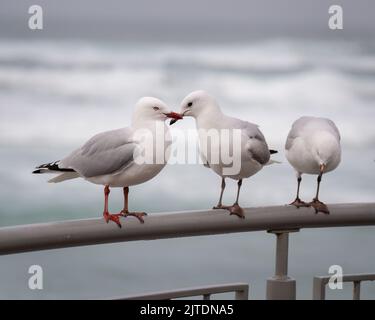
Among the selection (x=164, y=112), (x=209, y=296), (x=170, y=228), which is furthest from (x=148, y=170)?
(x=209, y=296)

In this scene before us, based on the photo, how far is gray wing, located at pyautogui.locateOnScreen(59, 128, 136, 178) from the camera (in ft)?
5.88

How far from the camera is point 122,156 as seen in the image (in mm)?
1784

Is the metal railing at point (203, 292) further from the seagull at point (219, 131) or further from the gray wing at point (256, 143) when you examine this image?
the gray wing at point (256, 143)

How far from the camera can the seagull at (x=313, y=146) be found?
2.22 metres

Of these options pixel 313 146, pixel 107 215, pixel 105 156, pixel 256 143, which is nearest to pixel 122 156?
pixel 105 156

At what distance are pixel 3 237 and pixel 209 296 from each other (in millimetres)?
412

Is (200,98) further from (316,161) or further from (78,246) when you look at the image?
(78,246)

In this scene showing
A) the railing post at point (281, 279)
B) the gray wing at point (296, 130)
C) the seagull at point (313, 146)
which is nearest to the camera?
the railing post at point (281, 279)

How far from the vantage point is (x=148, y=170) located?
1776mm

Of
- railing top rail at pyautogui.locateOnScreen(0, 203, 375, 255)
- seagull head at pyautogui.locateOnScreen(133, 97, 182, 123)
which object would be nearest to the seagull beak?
seagull head at pyautogui.locateOnScreen(133, 97, 182, 123)

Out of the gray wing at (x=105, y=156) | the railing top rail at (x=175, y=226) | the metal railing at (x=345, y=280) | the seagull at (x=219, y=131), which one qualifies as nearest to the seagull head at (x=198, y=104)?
the seagull at (x=219, y=131)

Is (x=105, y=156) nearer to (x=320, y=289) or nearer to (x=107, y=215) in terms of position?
(x=107, y=215)

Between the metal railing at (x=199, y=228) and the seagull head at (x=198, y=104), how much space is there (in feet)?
1.52

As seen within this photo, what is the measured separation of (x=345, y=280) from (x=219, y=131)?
23.2 inches
